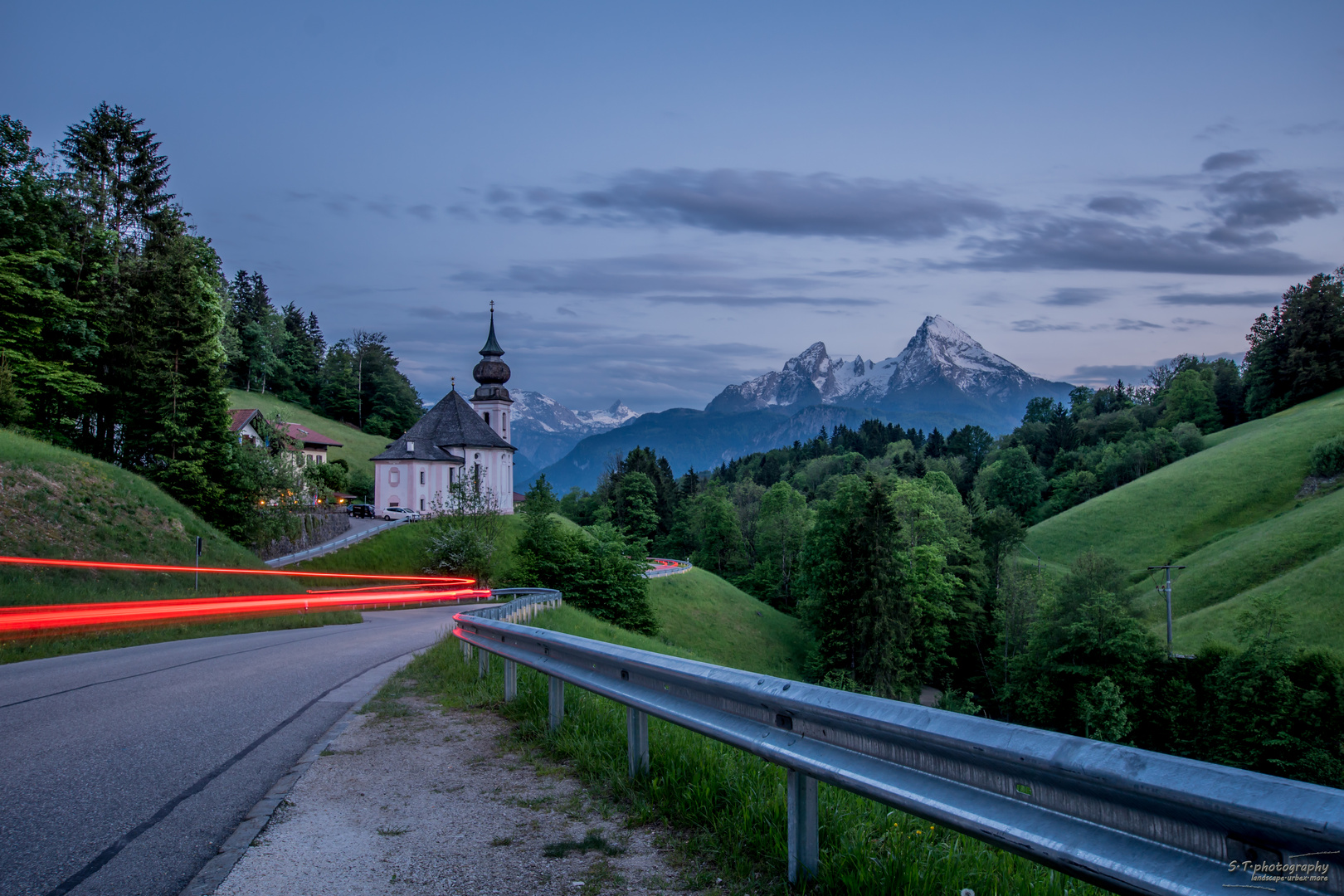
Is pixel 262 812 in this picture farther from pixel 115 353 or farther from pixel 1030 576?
pixel 1030 576

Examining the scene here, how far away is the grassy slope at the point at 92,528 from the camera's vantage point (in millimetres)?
26000

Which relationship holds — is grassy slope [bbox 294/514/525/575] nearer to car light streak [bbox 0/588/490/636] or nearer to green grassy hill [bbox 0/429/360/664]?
green grassy hill [bbox 0/429/360/664]

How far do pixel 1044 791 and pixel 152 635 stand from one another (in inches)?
771

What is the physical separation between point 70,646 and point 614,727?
13385 millimetres

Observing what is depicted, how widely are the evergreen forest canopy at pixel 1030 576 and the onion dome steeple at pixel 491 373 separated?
19.6 m

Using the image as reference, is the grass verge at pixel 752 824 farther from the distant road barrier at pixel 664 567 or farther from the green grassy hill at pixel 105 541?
the distant road barrier at pixel 664 567

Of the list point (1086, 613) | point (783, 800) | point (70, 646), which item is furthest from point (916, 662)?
point (783, 800)

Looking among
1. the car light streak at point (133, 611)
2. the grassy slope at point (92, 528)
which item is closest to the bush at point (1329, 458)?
the car light streak at point (133, 611)

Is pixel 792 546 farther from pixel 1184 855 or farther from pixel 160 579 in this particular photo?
pixel 1184 855

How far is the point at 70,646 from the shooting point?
15156 mm

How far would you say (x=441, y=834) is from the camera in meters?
5.00

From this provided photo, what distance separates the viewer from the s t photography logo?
2.02 m

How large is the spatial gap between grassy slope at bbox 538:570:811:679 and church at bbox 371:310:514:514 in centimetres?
1890

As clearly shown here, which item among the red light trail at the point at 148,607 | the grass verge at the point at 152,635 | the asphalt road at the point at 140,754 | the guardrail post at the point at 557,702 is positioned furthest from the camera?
the red light trail at the point at 148,607
